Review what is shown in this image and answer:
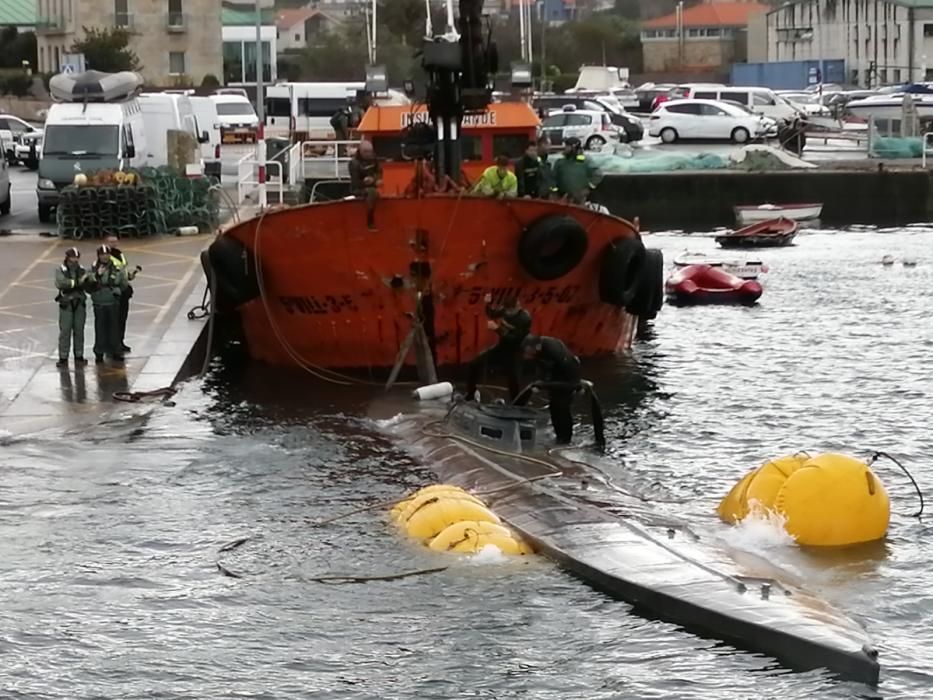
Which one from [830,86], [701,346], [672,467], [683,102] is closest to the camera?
[672,467]

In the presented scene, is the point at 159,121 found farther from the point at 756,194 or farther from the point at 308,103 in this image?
the point at 308,103

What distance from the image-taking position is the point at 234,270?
22.9 m

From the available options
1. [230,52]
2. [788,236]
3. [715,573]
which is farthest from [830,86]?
[715,573]

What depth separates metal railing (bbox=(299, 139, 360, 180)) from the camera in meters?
37.4

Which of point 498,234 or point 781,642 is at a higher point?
point 498,234

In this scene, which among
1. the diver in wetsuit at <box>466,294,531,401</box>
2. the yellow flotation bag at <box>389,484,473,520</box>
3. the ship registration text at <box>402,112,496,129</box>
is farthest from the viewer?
the ship registration text at <box>402,112,496,129</box>

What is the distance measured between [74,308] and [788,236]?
80.1 ft

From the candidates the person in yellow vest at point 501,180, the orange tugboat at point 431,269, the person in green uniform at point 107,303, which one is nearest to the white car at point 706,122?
the orange tugboat at point 431,269

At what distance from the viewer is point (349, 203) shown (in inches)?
851

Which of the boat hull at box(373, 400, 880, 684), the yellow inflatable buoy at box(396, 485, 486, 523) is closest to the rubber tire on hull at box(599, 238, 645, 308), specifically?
the boat hull at box(373, 400, 880, 684)

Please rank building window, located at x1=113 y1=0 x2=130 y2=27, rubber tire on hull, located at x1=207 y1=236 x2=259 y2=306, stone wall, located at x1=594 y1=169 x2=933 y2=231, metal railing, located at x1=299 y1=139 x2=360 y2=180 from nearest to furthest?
rubber tire on hull, located at x1=207 y1=236 x2=259 y2=306 < metal railing, located at x1=299 y1=139 x2=360 y2=180 < stone wall, located at x1=594 y1=169 x2=933 y2=231 < building window, located at x1=113 y1=0 x2=130 y2=27

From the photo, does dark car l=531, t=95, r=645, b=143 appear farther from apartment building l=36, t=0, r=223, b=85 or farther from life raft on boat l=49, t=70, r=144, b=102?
apartment building l=36, t=0, r=223, b=85

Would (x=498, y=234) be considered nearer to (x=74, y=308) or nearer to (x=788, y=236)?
(x=74, y=308)

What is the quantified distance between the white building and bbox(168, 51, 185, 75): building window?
143 feet
